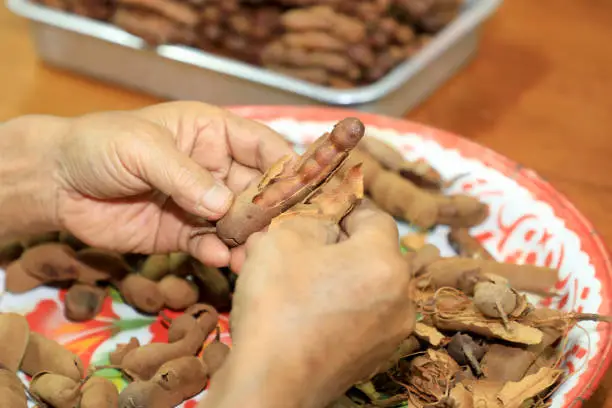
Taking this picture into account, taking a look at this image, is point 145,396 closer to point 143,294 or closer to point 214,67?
point 143,294

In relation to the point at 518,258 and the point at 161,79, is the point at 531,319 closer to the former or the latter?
the point at 518,258

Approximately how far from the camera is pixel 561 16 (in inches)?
60.2

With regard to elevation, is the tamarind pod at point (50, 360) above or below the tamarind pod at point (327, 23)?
below

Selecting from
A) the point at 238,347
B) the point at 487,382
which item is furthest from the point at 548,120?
the point at 238,347

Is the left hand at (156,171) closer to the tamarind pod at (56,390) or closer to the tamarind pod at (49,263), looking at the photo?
the tamarind pod at (49,263)

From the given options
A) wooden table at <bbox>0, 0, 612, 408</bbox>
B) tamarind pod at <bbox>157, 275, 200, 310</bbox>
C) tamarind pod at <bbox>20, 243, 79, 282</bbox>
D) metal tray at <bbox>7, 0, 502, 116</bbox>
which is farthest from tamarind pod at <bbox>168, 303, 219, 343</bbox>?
wooden table at <bbox>0, 0, 612, 408</bbox>

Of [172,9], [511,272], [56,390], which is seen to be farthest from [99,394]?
[172,9]

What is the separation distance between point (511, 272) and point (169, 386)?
13.7 inches

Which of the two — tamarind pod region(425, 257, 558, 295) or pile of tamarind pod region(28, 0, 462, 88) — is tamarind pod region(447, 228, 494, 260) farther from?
pile of tamarind pod region(28, 0, 462, 88)

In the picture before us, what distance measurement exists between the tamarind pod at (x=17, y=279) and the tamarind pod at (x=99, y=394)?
0.51 feet

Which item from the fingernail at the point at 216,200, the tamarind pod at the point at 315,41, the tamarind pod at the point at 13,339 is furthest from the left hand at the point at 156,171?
the tamarind pod at the point at 315,41

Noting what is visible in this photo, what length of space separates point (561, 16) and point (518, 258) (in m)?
0.80

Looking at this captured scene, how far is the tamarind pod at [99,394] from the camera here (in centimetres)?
70

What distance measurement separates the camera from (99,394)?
710mm
